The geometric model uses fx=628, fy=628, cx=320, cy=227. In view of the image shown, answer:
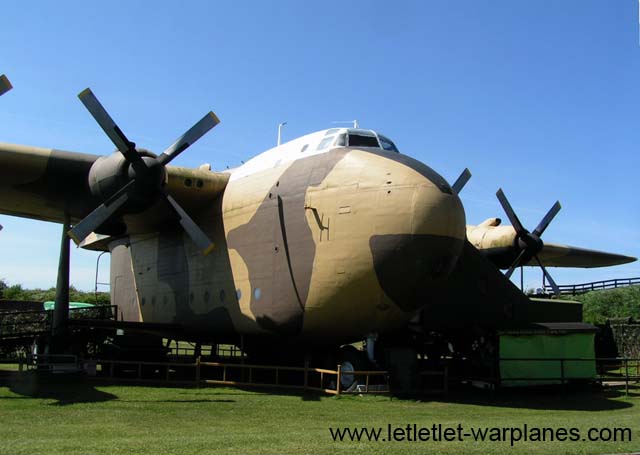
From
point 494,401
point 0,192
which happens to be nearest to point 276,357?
point 494,401

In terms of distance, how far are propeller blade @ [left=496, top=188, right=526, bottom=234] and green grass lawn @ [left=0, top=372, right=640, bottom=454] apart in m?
7.59

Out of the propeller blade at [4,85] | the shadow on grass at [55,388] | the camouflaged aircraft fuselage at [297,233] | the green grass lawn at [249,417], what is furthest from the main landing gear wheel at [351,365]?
the propeller blade at [4,85]

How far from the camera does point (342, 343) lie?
15109mm

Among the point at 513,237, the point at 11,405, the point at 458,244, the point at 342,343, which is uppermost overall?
the point at 513,237

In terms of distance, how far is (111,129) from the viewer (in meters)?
15.6

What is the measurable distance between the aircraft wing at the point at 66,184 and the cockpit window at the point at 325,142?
146 inches

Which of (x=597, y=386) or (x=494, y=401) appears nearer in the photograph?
(x=494, y=401)

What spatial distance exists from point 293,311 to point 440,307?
4540 mm

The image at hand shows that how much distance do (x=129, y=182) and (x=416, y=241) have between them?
24.0 ft

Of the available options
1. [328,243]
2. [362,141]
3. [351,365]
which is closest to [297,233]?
[328,243]

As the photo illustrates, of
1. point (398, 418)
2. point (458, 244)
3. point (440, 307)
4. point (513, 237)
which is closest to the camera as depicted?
point (398, 418)

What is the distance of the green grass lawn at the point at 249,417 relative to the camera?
8.09 m

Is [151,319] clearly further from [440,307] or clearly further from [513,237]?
[513,237]

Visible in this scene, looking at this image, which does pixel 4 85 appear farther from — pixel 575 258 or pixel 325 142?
pixel 575 258
